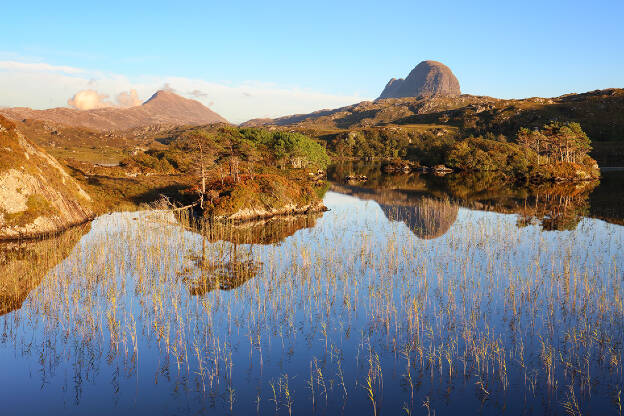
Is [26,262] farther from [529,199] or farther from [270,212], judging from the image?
[529,199]

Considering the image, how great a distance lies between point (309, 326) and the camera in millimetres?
14953

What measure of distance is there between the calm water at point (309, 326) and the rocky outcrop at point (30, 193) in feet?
10.1

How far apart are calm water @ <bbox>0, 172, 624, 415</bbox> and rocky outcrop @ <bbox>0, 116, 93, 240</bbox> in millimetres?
3078

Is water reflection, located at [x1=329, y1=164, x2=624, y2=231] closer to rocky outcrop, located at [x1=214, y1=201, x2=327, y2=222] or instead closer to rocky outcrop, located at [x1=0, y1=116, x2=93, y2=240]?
rocky outcrop, located at [x1=214, y1=201, x2=327, y2=222]

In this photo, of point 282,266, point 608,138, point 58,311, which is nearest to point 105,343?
point 58,311

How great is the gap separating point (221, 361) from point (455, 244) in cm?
2017

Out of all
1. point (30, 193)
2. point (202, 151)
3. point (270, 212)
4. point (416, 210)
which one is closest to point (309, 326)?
point (30, 193)

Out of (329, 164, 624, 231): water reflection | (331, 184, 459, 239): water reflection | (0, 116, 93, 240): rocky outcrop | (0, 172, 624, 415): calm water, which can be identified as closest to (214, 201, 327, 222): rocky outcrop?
(331, 184, 459, 239): water reflection

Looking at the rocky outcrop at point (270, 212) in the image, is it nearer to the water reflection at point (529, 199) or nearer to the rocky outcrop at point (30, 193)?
the water reflection at point (529, 199)

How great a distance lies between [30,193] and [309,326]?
25.4m

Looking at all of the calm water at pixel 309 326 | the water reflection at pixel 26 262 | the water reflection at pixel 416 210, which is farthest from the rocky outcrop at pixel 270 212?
the water reflection at pixel 26 262

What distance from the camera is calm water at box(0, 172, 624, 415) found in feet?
35.4

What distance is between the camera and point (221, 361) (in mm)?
12461

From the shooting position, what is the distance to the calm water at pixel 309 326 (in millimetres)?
10797
